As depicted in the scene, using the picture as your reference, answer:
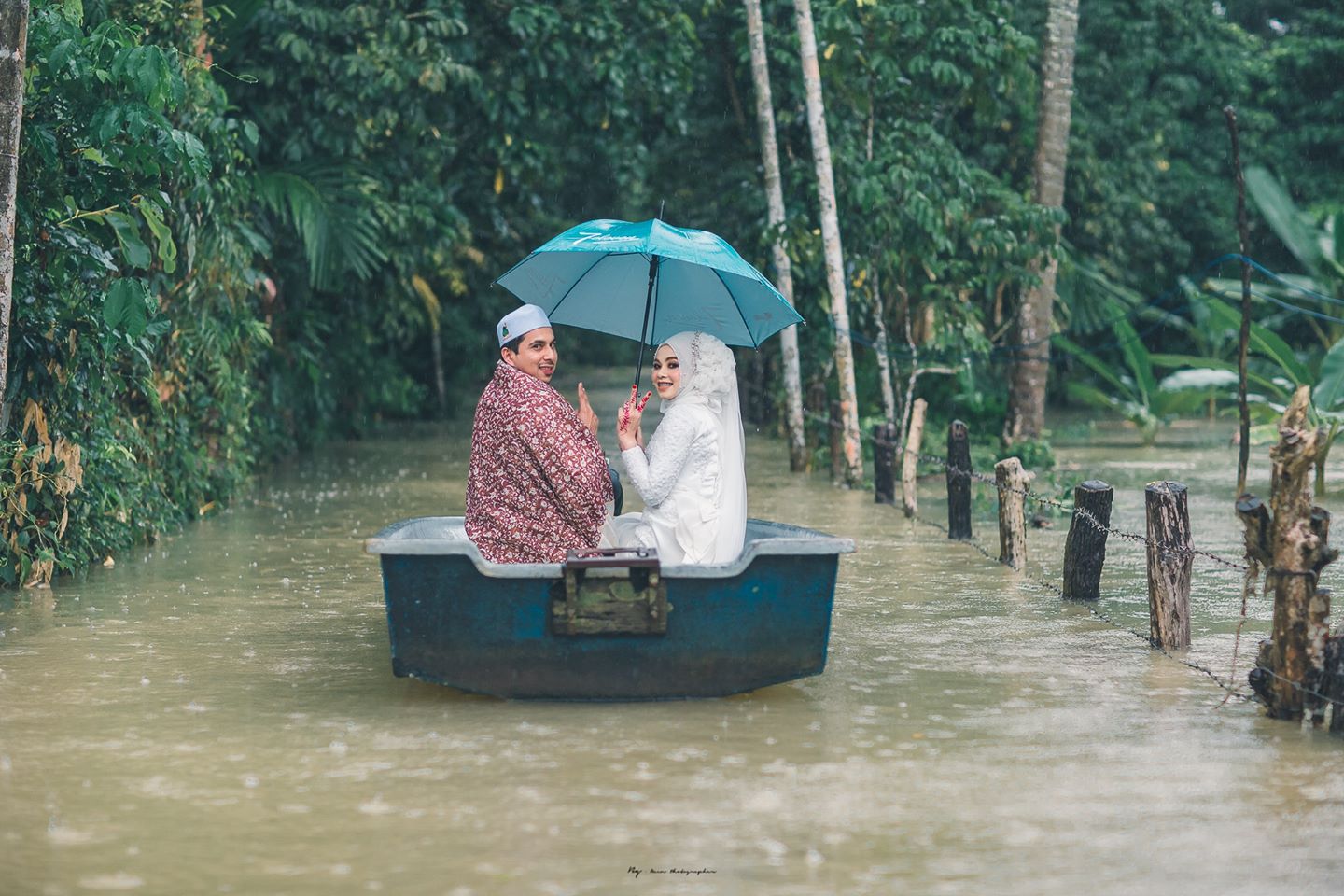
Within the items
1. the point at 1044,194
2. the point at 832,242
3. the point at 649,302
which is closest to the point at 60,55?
the point at 649,302

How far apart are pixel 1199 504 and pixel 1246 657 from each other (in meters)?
7.20

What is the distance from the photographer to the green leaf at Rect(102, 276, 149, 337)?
9.77 meters

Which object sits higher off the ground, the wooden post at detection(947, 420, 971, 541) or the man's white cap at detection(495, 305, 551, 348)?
the man's white cap at detection(495, 305, 551, 348)

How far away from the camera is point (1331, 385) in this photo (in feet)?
54.9

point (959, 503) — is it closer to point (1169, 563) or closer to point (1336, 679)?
point (1169, 563)

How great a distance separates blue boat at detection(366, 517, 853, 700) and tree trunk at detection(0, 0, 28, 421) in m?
3.15

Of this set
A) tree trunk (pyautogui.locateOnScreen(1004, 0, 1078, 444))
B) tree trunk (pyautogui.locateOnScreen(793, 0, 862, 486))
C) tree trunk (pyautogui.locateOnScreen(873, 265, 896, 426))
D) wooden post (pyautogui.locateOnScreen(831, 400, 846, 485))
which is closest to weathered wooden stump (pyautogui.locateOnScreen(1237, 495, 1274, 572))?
tree trunk (pyautogui.locateOnScreen(793, 0, 862, 486))

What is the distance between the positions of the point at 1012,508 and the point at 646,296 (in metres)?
3.64

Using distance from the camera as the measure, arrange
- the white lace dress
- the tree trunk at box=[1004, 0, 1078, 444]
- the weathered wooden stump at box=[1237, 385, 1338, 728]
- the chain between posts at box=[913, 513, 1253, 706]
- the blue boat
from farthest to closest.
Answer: the tree trunk at box=[1004, 0, 1078, 444], the white lace dress, the chain between posts at box=[913, 513, 1253, 706], the blue boat, the weathered wooden stump at box=[1237, 385, 1338, 728]

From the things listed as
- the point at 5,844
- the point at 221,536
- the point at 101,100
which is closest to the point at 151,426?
the point at 221,536

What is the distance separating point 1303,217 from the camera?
2475cm

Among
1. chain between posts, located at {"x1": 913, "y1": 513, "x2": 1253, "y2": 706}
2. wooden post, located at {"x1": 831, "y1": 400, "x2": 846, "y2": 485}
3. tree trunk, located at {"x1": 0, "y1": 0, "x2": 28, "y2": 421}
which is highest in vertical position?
tree trunk, located at {"x1": 0, "y1": 0, "x2": 28, "y2": 421}

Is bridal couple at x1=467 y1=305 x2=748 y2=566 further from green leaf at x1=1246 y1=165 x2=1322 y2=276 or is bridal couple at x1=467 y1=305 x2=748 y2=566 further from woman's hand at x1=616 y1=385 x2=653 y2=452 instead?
green leaf at x1=1246 y1=165 x2=1322 y2=276

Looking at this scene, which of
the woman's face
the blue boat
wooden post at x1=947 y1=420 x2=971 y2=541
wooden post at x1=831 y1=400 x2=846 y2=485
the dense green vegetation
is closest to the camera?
the blue boat
